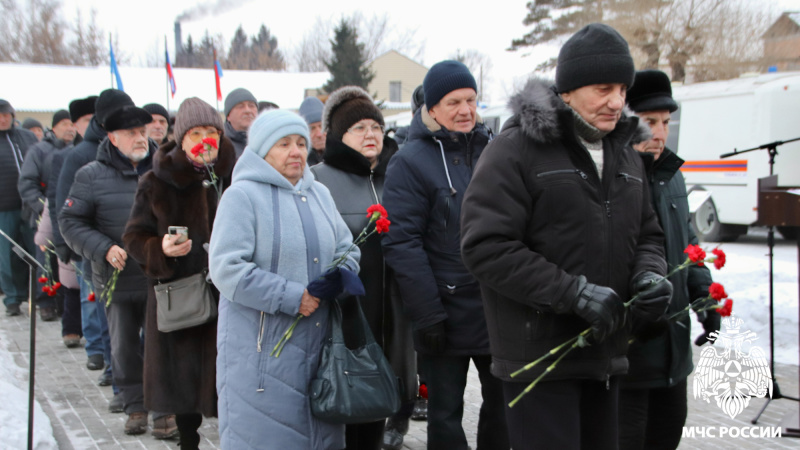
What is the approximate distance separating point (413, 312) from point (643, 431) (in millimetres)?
1226

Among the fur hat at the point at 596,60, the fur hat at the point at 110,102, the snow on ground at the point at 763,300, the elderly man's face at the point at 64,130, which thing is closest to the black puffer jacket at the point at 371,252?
the fur hat at the point at 596,60

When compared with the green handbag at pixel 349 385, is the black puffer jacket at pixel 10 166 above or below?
above

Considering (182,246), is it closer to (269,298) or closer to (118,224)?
(269,298)

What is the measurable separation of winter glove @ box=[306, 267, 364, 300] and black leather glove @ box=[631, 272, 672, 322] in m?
1.14

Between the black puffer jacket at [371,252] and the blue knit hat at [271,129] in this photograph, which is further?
the black puffer jacket at [371,252]

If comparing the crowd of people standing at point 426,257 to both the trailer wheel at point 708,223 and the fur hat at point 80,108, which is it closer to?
the fur hat at point 80,108

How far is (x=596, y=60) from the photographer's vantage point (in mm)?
2568

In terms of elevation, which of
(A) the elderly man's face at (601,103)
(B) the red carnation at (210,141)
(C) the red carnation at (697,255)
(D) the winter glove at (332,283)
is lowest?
(D) the winter glove at (332,283)

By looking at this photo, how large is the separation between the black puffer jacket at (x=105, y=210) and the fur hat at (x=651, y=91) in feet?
11.2

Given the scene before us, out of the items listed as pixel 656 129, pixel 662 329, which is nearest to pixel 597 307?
pixel 662 329

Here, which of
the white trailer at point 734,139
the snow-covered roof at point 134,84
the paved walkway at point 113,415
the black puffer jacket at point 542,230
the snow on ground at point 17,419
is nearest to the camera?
the black puffer jacket at point 542,230

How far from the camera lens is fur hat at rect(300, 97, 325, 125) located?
21.0 feet

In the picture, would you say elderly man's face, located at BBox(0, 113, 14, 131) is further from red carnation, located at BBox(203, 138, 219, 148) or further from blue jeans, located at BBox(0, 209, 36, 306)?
red carnation, located at BBox(203, 138, 219, 148)

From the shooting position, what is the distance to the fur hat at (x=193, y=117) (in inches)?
166
